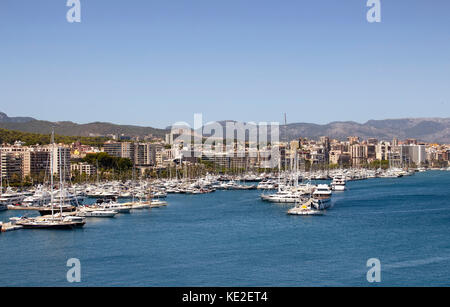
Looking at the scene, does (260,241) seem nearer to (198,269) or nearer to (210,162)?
(198,269)

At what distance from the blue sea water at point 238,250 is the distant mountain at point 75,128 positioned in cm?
7545

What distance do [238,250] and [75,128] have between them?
100 metres

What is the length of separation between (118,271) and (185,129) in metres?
106

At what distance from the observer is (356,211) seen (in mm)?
25688

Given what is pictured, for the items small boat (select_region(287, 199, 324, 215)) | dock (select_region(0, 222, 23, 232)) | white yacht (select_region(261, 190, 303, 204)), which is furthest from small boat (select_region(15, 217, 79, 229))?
white yacht (select_region(261, 190, 303, 204))

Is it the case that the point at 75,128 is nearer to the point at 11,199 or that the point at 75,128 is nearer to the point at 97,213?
the point at 11,199

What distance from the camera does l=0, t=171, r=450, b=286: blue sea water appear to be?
12.9 m

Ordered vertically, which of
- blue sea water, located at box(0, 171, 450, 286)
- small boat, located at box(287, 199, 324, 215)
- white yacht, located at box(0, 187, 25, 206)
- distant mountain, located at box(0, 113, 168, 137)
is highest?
distant mountain, located at box(0, 113, 168, 137)

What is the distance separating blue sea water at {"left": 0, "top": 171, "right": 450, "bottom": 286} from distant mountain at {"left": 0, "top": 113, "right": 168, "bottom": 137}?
75.4 metres

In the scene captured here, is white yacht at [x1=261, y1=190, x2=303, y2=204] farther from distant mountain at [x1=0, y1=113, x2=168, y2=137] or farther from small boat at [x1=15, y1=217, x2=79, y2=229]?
distant mountain at [x1=0, y1=113, x2=168, y2=137]

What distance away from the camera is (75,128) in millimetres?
112125
